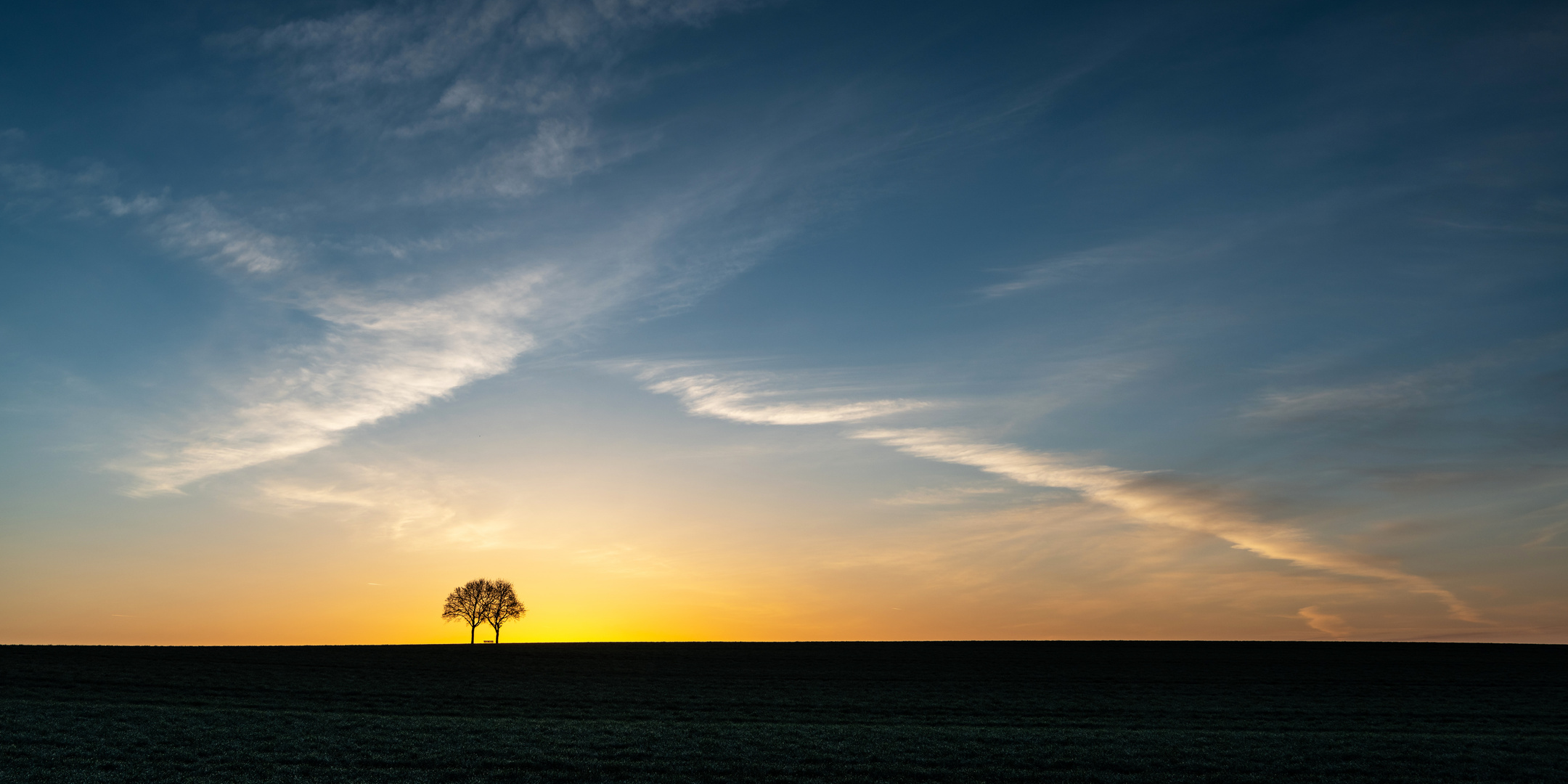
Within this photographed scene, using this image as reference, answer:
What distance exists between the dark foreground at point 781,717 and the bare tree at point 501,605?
41521 mm

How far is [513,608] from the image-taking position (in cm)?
12788

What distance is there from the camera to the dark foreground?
27.4 meters

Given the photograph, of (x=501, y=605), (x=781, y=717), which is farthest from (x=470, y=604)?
(x=781, y=717)

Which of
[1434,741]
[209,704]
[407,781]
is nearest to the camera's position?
[407,781]

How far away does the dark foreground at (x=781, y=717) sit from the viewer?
27.4 metres

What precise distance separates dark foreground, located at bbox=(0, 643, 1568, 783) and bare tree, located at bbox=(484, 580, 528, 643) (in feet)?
136

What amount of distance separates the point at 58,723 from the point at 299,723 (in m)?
9.18

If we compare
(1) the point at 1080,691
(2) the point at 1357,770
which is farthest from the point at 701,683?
(2) the point at 1357,770

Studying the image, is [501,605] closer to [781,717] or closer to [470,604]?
[470,604]

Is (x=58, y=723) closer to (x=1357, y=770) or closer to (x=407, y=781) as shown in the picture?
(x=407, y=781)

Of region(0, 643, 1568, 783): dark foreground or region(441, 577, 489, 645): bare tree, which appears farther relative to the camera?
region(441, 577, 489, 645): bare tree

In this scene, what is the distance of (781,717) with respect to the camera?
139ft

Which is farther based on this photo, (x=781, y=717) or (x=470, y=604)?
(x=470, y=604)

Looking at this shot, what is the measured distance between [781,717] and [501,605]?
317ft
